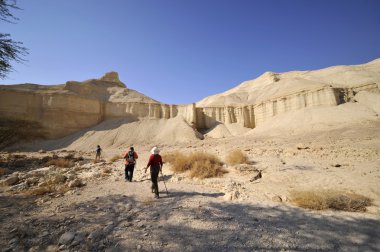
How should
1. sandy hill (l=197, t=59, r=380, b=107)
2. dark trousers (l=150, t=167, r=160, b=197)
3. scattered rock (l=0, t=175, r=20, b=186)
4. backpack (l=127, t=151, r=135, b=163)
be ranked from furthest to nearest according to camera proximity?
sandy hill (l=197, t=59, r=380, b=107), backpack (l=127, t=151, r=135, b=163), scattered rock (l=0, t=175, r=20, b=186), dark trousers (l=150, t=167, r=160, b=197)

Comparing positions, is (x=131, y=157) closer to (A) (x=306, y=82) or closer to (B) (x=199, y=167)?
(B) (x=199, y=167)

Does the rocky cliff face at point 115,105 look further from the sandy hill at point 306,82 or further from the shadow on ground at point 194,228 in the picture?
the shadow on ground at point 194,228

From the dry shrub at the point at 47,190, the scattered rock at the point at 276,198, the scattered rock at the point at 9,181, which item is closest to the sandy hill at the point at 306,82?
the scattered rock at the point at 276,198

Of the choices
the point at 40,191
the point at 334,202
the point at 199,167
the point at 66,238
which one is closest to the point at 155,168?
the point at 66,238

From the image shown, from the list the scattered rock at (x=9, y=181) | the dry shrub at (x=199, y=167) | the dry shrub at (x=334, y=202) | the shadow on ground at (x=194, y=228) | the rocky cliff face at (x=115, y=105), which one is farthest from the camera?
the rocky cliff face at (x=115, y=105)

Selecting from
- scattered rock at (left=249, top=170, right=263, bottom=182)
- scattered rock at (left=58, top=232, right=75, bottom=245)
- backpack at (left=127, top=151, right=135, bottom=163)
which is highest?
backpack at (left=127, top=151, right=135, bottom=163)

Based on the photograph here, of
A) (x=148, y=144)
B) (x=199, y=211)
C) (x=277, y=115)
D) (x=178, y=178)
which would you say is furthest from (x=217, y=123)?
(x=199, y=211)

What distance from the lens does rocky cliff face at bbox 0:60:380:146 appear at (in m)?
32.6

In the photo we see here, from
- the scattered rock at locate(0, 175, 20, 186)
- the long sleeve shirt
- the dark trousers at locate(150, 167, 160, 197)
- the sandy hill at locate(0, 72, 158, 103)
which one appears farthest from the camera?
the sandy hill at locate(0, 72, 158, 103)

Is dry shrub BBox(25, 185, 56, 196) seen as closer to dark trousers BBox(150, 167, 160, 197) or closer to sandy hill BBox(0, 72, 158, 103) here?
dark trousers BBox(150, 167, 160, 197)

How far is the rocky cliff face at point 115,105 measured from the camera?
107ft

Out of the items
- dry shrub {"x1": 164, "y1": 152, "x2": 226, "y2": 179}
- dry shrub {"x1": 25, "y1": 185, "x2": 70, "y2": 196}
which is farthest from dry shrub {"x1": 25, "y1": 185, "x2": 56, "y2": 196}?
dry shrub {"x1": 164, "y1": 152, "x2": 226, "y2": 179}

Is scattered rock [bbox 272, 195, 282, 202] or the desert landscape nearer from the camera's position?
the desert landscape

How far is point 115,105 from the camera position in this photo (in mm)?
40969
